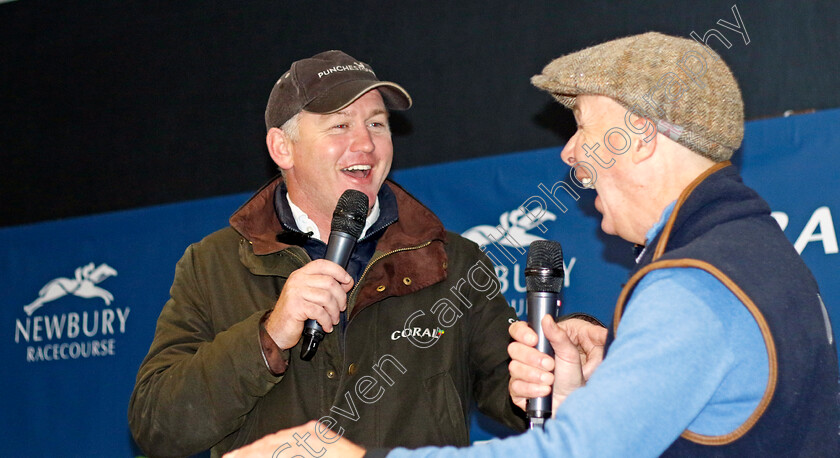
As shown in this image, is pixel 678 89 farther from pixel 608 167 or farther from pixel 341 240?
pixel 341 240

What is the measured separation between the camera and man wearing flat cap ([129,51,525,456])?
182 centimetres

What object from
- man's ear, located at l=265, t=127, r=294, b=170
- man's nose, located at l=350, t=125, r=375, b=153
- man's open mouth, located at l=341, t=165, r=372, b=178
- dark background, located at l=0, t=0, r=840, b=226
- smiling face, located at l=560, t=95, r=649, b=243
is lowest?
smiling face, located at l=560, t=95, r=649, b=243

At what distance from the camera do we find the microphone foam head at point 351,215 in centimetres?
179

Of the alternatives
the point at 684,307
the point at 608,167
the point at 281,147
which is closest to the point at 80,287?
the point at 281,147

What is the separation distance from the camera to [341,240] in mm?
1768

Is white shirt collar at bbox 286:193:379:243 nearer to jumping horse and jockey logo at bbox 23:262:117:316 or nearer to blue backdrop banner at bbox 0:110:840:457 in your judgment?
blue backdrop banner at bbox 0:110:840:457

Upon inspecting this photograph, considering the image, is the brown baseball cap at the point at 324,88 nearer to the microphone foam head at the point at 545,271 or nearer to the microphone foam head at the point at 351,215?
the microphone foam head at the point at 351,215

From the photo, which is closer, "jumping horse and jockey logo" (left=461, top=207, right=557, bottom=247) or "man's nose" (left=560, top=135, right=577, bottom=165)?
"man's nose" (left=560, top=135, right=577, bottom=165)

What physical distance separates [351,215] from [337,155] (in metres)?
0.41

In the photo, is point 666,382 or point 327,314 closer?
point 666,382

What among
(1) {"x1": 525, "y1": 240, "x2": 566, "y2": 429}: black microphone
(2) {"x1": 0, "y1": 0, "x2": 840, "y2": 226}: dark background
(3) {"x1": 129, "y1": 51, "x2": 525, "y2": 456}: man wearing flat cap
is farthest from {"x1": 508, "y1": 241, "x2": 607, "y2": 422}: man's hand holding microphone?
(2) {"x1": 0, "y1": 0, "x2": 840, "y2": 226}: dark background

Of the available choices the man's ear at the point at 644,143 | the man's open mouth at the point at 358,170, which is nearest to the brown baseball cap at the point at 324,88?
the man's open mouth at the point at 358,170

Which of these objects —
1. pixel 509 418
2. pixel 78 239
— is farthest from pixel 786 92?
pixel 78 239

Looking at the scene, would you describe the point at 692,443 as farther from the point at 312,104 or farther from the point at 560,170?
the point at 560,170
